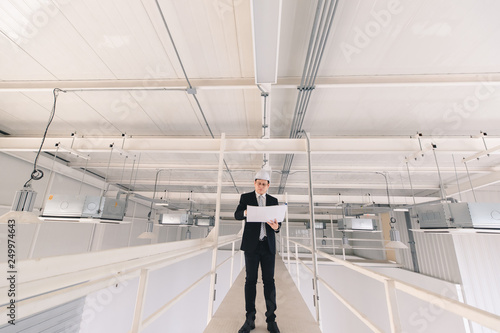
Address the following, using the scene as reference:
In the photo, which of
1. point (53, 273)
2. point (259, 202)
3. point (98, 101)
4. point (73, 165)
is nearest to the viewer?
point (53, 273)

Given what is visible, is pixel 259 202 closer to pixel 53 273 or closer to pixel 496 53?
pixel 53 273

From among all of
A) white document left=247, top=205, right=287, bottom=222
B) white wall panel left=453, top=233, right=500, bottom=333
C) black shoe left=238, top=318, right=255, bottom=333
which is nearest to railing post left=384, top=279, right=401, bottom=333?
white document left=247, top=205, right=287, bottom=222

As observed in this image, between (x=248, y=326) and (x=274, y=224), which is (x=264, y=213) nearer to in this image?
(x=274, y=224)

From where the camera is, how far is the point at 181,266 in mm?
10641

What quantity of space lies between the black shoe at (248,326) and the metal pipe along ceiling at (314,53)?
244cm

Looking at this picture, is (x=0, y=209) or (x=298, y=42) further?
(x=0, y=209)

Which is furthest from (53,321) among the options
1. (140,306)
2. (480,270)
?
(480,270)

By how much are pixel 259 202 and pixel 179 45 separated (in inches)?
72.5

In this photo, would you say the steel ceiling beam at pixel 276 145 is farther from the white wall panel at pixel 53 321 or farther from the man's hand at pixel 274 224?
the white wall panel at pixel 53 321

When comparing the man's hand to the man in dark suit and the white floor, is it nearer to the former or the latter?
the man in dark suit

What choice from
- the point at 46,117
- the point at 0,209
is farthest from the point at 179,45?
the point at 0,209

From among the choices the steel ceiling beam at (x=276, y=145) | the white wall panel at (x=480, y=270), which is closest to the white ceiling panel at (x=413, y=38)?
the steel ceiling beam at (x=276, y=145)

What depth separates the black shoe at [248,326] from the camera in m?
1.75

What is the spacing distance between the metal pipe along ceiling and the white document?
1503 mm
